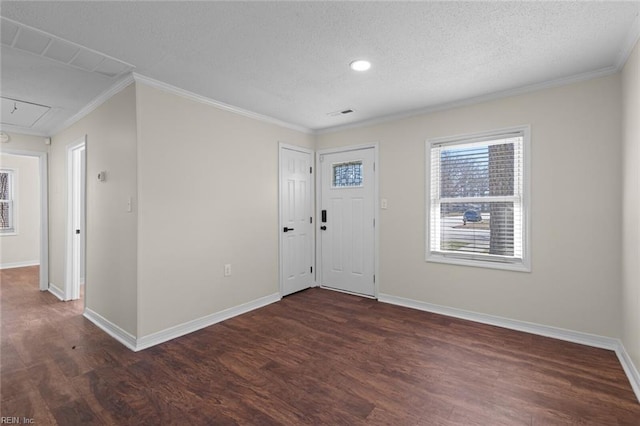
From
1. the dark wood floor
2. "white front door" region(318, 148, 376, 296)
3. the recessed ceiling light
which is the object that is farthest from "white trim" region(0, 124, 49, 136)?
the recessed ceiling light

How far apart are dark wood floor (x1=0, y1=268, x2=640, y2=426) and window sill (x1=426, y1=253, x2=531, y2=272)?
651mm

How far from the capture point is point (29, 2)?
1725 millimetres

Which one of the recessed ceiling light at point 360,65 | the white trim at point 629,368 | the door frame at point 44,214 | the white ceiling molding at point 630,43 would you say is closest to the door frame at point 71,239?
the door frame at point 44,214

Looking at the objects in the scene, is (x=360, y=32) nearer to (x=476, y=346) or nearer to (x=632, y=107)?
(x=632, y=107)

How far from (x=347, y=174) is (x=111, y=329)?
11.4 ft

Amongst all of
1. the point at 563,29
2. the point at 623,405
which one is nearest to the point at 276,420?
the point at 623,405

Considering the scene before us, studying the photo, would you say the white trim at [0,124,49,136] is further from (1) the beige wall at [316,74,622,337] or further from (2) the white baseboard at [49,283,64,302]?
(1) the beige wall at [316,74,622,337]

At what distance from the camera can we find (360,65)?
8.39 ft

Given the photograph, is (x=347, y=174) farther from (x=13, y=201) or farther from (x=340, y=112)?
(x=13, y=201)

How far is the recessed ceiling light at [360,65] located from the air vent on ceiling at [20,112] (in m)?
3.63

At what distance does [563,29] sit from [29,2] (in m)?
3.38

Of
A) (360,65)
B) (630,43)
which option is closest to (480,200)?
(630,43)

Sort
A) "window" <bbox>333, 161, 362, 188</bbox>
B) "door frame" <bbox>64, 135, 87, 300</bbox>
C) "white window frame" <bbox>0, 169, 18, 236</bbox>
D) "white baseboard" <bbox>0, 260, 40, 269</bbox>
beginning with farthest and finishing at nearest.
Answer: "white window frame" <bbox>0, 169, 18, 236</bbox> < "white baseboard" <bbox>0, 260, 40, 269</bbox> < "window" <bbox>333, 161, 362, 188</bbox> < "door frame" <bbox>64, 135, 87, 300</bbox>

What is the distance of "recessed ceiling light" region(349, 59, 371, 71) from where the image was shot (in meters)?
2.50
